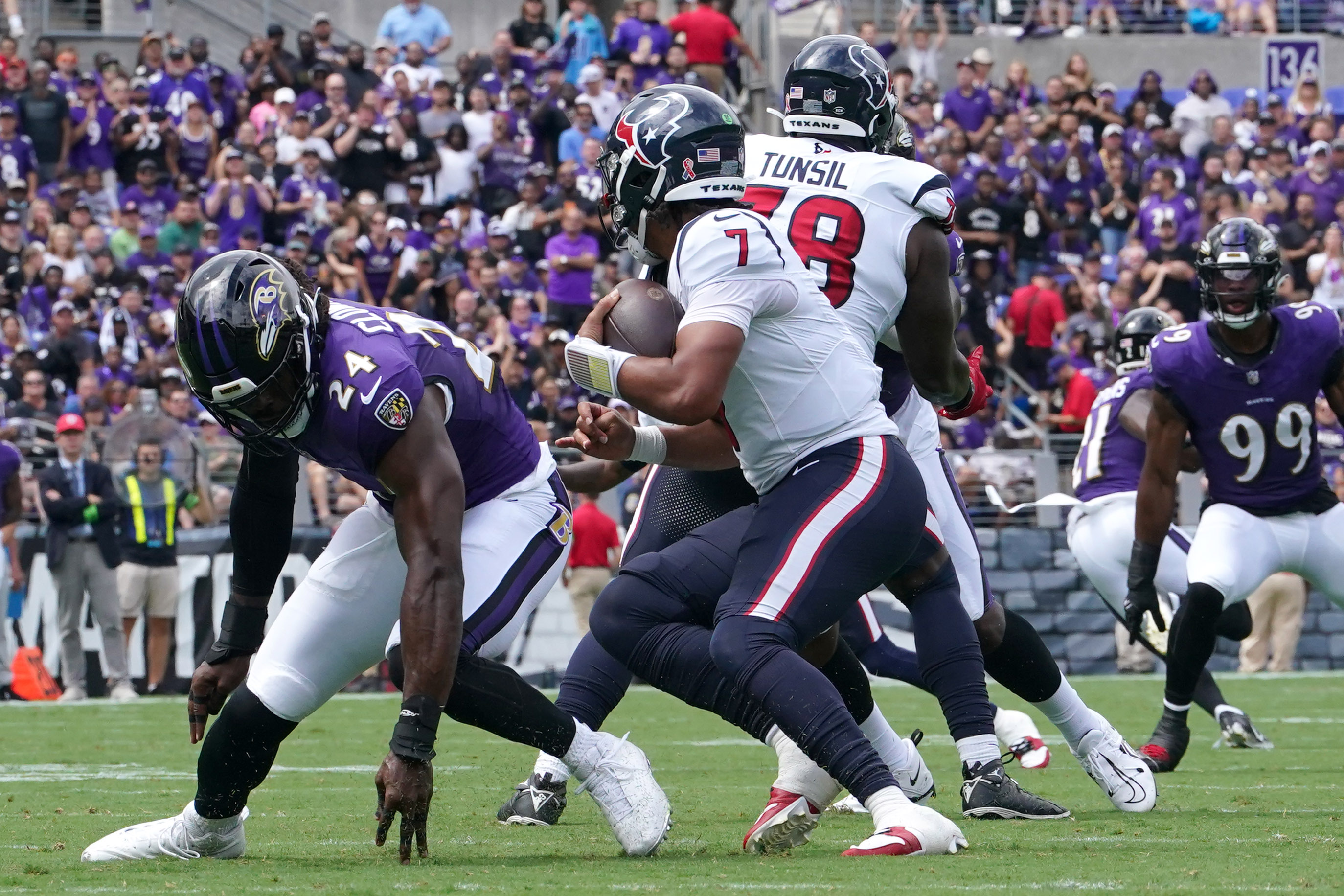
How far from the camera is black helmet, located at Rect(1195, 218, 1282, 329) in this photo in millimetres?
6730

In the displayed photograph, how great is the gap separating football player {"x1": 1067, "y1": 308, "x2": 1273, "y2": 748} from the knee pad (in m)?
0.44

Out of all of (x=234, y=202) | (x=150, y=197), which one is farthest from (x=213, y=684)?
(x=150, y=197)

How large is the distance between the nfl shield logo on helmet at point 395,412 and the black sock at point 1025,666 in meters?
2.15

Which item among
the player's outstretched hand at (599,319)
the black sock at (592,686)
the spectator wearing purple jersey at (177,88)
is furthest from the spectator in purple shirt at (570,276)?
the player's outstretched hand at (599,319)

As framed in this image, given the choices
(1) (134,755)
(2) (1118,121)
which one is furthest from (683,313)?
(2) (1118,121)

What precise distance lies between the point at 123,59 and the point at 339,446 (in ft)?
52.3

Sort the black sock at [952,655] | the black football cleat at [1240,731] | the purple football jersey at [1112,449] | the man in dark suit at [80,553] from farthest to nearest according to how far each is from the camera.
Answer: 1. the man in dark suit at [80,553]
2. the purple football jersey at [1112,449]
3. the black football cleat at [1240,731]
4. the black sock at [952,655]

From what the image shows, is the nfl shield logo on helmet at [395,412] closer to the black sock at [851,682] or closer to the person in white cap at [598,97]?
the black sock at [851,682]

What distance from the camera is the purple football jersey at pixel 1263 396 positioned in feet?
22.4

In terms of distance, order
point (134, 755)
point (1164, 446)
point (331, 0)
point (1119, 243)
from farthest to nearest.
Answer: point (331, 0), point (1119, 243), point (134, 755), point (1164, 446)

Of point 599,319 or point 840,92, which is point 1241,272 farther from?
point 599,319

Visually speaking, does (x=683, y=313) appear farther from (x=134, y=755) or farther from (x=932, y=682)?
(x=134, y=755)

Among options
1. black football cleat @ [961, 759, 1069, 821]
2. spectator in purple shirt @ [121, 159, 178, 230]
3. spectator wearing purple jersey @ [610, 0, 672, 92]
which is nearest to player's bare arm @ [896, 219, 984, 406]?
black football cleat @ [961, 759, 1069, 821]

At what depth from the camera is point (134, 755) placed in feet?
25.5
